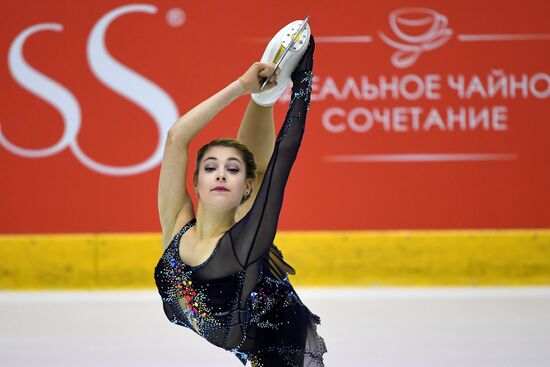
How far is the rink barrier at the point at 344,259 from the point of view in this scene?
6.83 m

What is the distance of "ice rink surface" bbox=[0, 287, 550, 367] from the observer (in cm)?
435

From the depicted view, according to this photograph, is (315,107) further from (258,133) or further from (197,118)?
(197,118)

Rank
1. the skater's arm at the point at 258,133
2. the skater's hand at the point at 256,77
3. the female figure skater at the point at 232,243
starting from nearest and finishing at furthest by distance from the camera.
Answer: the female figure skater at the point at 232,243 → the skater's hand at the point at 256,77 → the skater's arm at the point at 258,133

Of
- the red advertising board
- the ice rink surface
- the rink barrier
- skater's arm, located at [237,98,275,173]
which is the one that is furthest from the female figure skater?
the red advertising board

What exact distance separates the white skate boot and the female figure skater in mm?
63

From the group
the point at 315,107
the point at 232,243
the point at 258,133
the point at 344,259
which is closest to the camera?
the point at 232,243

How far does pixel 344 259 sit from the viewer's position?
6.84 meters

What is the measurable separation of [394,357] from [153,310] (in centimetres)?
205

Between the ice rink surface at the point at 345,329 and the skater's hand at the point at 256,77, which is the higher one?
the skater's hand at the point at 256,77

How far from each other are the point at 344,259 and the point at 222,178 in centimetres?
405

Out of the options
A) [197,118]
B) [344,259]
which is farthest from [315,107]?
[197,118]

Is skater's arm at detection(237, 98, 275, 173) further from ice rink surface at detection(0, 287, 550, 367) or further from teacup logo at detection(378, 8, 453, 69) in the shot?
teacup logo at detection(378, 8, 453, 69)

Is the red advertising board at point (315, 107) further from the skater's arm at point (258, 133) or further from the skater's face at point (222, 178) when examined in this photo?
the skater's face at point (222, 178)

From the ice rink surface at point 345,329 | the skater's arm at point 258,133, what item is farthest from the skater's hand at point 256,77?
the ice rink surface at point 345,329
